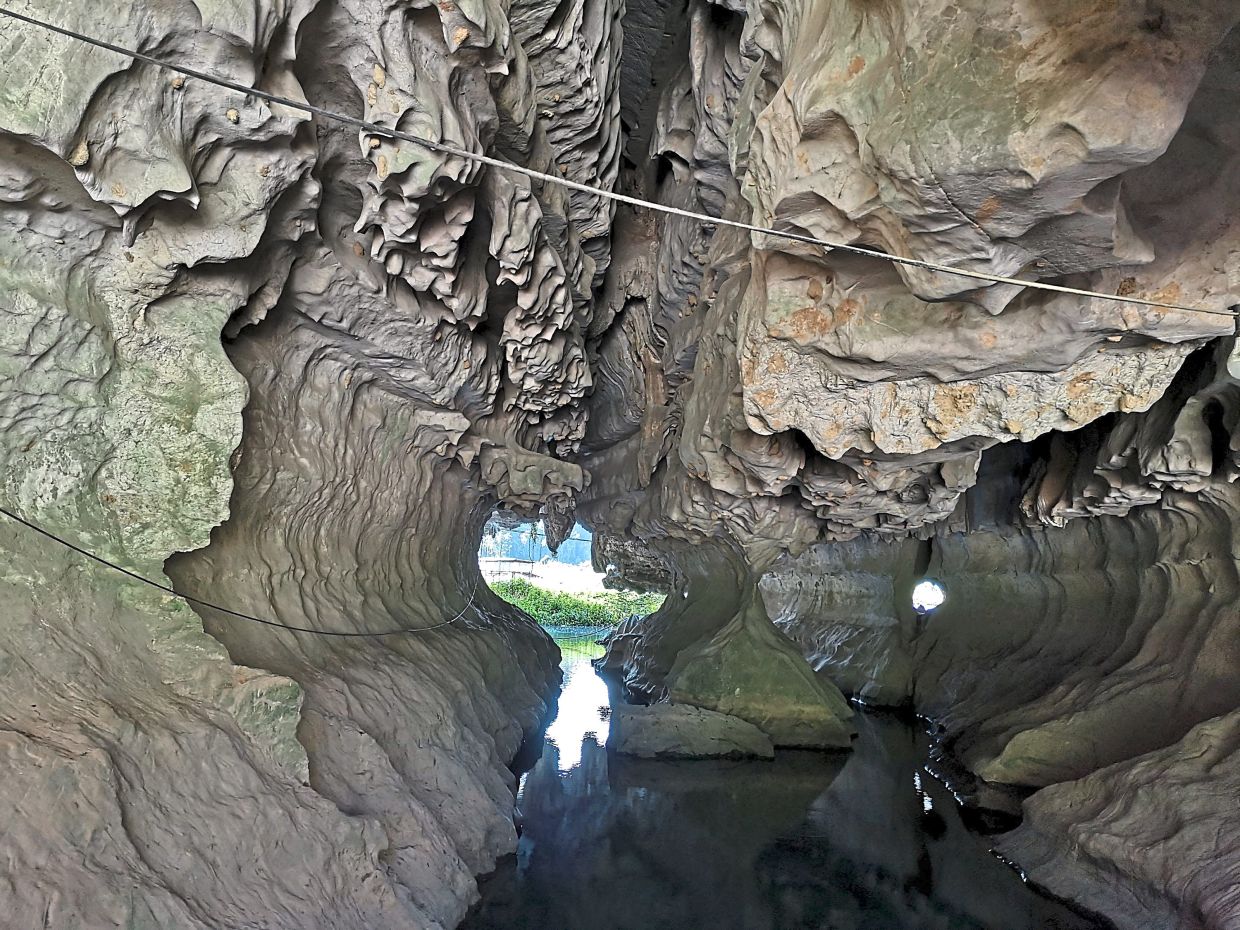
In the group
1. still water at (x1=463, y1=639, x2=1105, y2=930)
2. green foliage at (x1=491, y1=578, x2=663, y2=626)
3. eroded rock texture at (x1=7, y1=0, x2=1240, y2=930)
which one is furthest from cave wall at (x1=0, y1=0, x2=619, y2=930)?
green foliage at (x1=491, y1=578, x2=663, y2=626)

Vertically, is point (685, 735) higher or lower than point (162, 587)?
lower

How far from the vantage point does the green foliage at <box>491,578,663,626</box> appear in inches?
1046

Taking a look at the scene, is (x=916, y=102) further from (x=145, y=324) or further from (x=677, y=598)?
(x=677, y=598)

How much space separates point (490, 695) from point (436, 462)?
284cm

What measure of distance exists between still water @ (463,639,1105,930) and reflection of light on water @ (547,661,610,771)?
0.37 ft

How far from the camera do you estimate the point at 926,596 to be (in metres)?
13.7

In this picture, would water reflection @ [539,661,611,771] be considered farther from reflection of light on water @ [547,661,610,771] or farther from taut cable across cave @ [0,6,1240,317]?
taut cable across cave @ [0,6,1240,317]

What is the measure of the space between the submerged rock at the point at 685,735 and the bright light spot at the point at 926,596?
15.2 feet

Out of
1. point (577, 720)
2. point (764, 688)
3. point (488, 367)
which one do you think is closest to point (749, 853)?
point (764, 688)

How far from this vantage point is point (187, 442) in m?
4.56

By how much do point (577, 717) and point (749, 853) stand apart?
214 inches

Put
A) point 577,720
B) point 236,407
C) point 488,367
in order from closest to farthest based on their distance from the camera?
point 236,407, point 488,367, point 577,720

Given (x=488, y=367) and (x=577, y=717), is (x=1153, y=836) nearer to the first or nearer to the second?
(x=488, y=367)

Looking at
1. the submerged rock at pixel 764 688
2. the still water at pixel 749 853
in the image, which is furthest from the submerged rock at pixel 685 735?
the submerged rock at pixel 764 688
